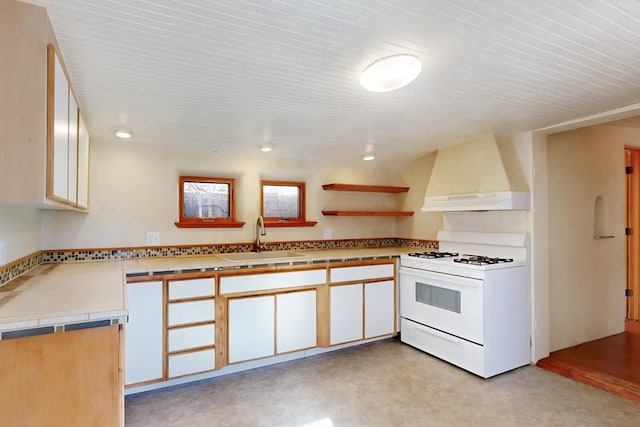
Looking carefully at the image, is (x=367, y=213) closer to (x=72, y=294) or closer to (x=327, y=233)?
(x=327, y=233)

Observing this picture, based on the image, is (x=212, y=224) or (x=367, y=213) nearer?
(x=212, y=224)

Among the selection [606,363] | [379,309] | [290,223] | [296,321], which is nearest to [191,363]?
[296,321]

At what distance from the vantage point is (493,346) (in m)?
2.71

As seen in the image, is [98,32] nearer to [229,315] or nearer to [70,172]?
[70,172]

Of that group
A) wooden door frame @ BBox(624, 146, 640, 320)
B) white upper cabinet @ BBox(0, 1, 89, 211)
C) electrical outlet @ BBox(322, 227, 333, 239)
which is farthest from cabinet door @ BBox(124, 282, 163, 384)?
wooden door frame @ BBox(624, 146, 640, 320)

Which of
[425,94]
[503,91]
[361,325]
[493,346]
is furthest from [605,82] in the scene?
[361,325]

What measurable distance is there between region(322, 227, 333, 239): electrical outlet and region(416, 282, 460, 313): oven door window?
1.19 m

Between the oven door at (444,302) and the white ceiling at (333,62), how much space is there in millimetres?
1343

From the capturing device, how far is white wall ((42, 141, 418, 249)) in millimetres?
2922

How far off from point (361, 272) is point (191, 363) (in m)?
1.69

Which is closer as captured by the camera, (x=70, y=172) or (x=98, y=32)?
(x=98, y=32)

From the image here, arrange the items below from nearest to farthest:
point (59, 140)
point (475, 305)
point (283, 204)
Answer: point (59, 140) → point (475, 305) → point (283, 204)

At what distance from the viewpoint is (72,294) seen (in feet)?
5.42

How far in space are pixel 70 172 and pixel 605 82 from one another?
9.82 ft
